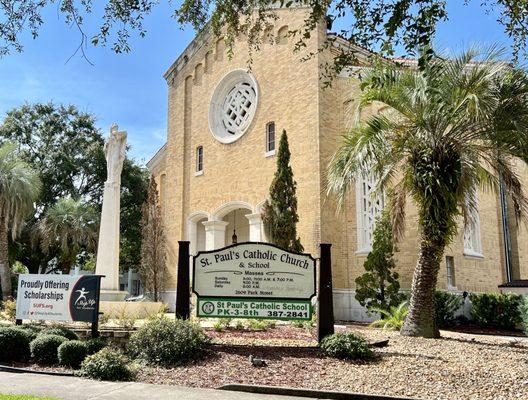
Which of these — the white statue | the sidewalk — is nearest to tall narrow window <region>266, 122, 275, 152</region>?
the white statue

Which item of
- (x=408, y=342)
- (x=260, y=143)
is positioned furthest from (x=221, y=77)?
(x=408, y=342)

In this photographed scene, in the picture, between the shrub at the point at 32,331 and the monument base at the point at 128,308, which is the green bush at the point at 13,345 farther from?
the monument base at the point at 128,308

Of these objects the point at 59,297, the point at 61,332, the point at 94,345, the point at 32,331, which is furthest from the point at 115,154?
the point at 94,345

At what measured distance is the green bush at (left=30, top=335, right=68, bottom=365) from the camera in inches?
386

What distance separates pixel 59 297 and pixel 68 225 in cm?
2251

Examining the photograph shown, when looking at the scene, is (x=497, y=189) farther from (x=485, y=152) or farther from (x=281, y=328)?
(x=281, y=328)

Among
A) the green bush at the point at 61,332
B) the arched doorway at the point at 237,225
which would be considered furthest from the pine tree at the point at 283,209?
the green bush at the point at 61,332

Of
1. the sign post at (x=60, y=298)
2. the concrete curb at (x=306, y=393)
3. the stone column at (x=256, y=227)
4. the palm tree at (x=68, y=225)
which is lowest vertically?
the concrete curb at (x=306, y=393)

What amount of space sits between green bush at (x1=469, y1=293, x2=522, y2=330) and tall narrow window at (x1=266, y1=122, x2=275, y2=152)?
1026cm

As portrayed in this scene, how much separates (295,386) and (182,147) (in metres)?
21.4

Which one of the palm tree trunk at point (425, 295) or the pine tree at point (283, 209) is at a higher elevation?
the pine tree at point (283, 209)

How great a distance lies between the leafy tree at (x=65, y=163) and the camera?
36.9 meters

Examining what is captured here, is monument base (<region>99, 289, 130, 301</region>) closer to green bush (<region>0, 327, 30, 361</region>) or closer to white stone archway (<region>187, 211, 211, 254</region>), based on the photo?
green bush (<region>0, 327, 30, 361</region>)

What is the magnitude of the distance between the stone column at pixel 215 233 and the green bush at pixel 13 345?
15.4 meters
